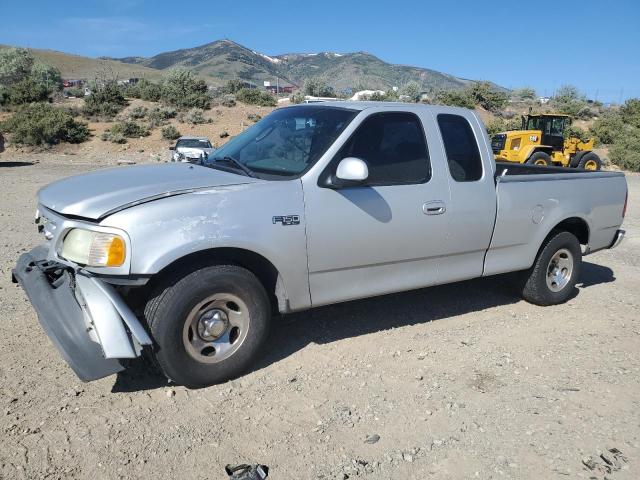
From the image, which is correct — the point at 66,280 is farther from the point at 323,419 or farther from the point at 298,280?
the point at 323,419

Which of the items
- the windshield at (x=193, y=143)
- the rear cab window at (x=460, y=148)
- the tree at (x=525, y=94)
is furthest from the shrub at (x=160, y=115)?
the tree at (x=525, y=94)

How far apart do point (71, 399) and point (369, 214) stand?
2.44m

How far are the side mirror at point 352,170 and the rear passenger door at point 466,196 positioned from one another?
113 cm

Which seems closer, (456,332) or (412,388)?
(412,388)

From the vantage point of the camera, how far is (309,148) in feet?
14.0

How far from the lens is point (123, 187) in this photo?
146 inches

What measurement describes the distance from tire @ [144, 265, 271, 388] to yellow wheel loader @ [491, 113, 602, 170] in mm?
17039

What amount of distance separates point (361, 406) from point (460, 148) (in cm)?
251

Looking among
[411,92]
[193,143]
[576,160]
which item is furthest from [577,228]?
[411,92]

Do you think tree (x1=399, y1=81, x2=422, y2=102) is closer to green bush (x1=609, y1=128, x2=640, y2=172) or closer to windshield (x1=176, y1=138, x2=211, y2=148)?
green bush (x1=609, y1=128, x2=640, y2=172)

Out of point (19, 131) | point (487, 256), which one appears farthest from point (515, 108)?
point (487, 256)

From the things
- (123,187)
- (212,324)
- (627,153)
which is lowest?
(627,153)

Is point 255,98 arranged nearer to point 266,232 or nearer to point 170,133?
point 170,133

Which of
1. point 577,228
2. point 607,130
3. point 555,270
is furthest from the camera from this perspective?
point 607,130
